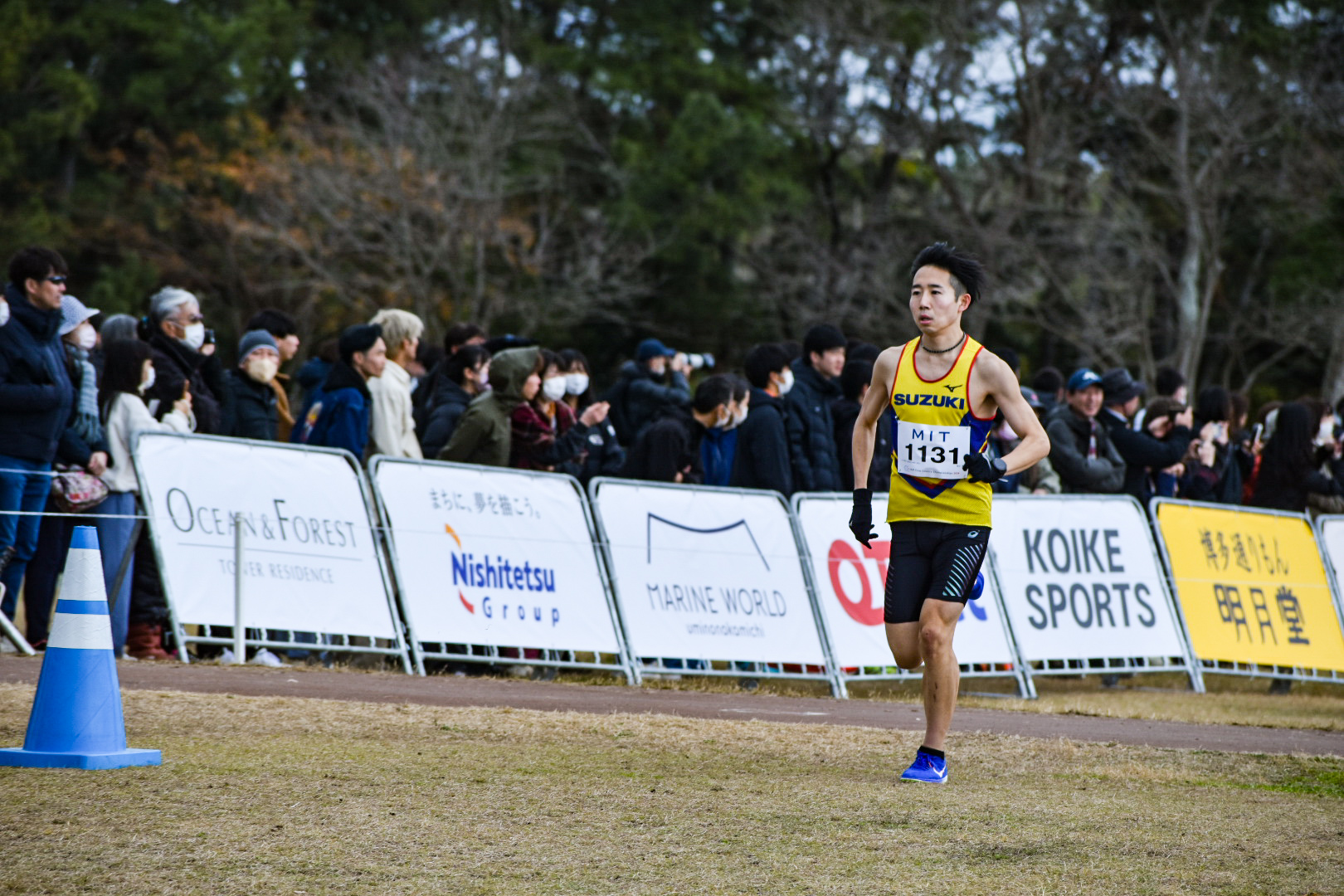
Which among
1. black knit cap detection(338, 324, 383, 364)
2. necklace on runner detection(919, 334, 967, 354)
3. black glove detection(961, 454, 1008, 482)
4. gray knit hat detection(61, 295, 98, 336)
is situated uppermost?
gray knit hat detection(61, 295, 98, 336)

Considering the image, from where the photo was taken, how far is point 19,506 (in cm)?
920

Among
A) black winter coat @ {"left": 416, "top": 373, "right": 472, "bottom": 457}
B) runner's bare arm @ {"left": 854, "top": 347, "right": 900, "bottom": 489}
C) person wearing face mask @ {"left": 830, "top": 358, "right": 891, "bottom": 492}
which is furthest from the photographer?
person wearing face mask @ {"left": 830, "top": 358, "right": 891, "bottom": 492}

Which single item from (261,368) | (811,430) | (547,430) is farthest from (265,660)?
(811,430)

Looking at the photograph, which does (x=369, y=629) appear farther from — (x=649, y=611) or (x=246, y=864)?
(x=246, y=864)

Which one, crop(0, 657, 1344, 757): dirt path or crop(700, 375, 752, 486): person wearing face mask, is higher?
crop(700, 375, 752, 486): person wearing face mask

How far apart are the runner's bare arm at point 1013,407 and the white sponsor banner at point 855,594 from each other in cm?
437

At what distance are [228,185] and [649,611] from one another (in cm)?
2469

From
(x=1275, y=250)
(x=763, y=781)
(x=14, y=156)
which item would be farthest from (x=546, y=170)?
(x=763, y=781)

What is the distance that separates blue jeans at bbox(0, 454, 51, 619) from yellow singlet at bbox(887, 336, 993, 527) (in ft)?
17.3

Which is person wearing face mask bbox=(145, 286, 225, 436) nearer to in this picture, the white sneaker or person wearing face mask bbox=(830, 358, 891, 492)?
the white sneaker

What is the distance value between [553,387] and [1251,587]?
6.06 meters

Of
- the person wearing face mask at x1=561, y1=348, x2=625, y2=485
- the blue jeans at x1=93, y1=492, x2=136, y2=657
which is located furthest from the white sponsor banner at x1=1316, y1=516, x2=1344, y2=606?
the blue jeans at x1=93, y1=492, x2=136, y2=657

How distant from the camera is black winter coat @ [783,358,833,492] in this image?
1178 cm

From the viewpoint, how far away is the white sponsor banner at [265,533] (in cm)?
932
